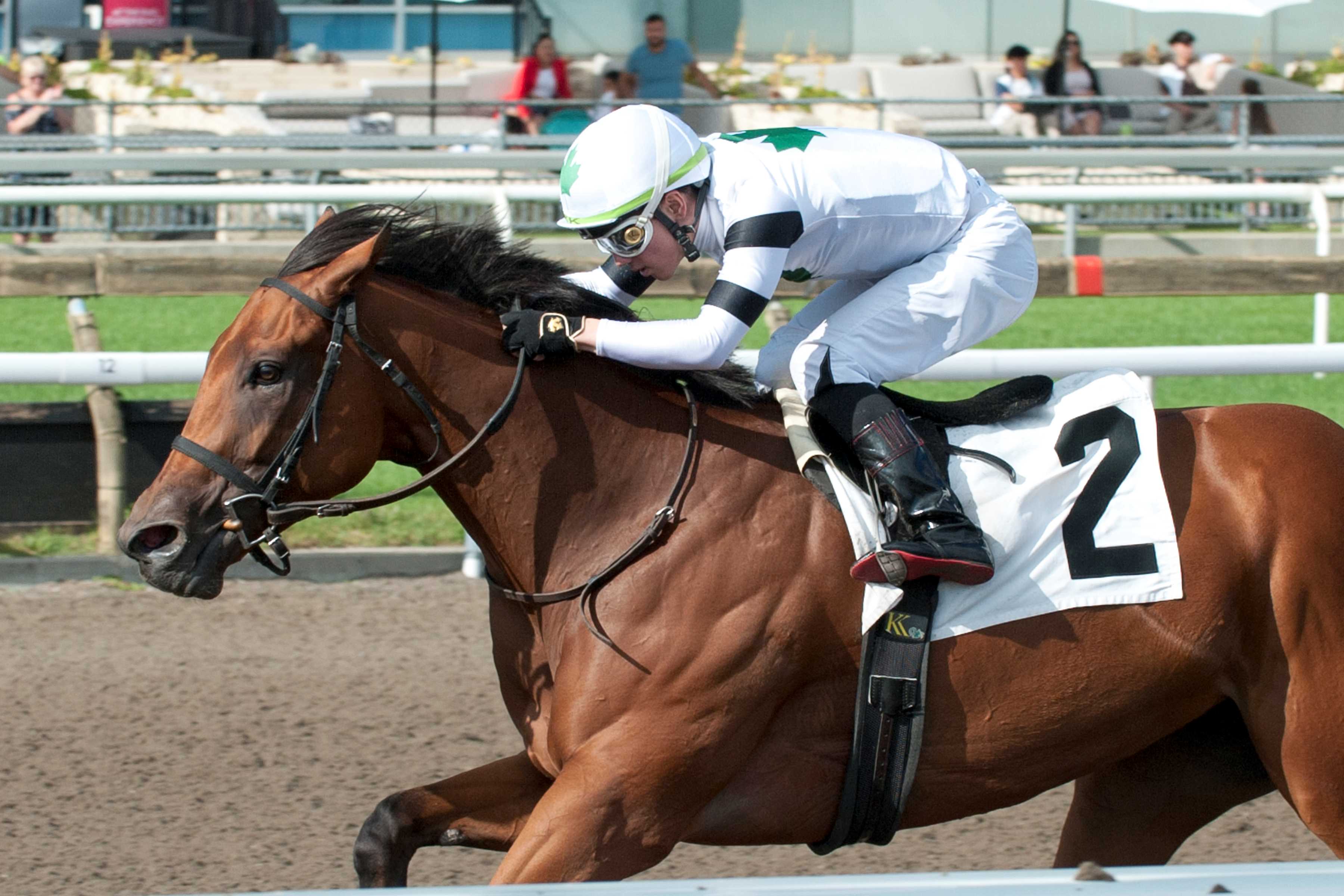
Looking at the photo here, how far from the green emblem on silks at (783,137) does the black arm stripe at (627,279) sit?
0.35m

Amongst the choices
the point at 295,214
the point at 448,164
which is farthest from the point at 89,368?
the point at 295,214

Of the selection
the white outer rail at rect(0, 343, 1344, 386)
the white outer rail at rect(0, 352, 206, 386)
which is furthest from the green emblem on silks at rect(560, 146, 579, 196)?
the white outer rail at rect(0, 352, 206, 386)

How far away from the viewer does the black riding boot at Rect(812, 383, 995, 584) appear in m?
2.65

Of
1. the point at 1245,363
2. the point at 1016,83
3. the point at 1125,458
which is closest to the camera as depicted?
the point at 1125,458

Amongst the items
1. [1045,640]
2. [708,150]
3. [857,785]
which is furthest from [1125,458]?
[708,150]

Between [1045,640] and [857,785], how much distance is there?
0.43 meters


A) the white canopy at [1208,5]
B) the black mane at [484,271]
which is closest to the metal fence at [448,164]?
the white canopy at [1208,5]

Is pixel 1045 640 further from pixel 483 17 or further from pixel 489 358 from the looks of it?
pixel 483 17

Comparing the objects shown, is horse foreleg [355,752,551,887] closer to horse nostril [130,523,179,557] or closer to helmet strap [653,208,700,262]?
horse nostril [130,523,179,557]

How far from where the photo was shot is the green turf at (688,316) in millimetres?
6047

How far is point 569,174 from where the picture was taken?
2.76 m

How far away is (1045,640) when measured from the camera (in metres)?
2.77

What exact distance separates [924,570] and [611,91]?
9980mm

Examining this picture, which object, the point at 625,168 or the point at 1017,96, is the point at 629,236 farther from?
the point at 1017,96
